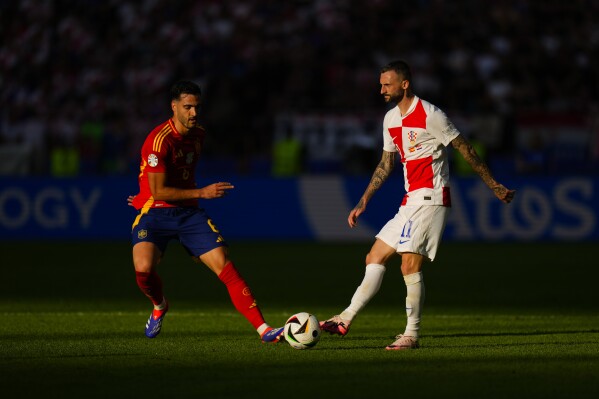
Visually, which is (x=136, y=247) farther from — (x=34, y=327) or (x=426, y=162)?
(x=426, y=162)

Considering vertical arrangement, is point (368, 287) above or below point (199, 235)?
below

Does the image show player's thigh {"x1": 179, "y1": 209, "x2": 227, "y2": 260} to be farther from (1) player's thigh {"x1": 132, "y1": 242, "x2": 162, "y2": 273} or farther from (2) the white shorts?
(2) the white shorts

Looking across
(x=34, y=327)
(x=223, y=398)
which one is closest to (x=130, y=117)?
(x=34, y=327)

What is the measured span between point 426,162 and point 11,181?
13283mm

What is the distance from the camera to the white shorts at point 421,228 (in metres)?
8.26

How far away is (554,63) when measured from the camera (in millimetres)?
23516

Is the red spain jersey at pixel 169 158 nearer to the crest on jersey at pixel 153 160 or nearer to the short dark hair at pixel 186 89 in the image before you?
the crest on jersey at pixel 153 160

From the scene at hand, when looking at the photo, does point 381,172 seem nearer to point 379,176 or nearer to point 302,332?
point 379,176

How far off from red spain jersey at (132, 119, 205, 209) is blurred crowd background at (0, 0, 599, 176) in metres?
12.4

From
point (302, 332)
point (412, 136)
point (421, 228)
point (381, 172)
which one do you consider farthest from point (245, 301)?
point (412, 136)

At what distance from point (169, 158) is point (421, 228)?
1.91 metres

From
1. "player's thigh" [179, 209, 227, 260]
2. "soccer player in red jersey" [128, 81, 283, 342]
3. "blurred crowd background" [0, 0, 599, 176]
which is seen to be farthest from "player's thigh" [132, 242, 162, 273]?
"blurred crowd background" [0, 0, 599, 176]

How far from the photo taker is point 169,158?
8461mm

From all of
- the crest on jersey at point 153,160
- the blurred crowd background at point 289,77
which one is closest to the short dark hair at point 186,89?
the crest on jersey at point 153,160
